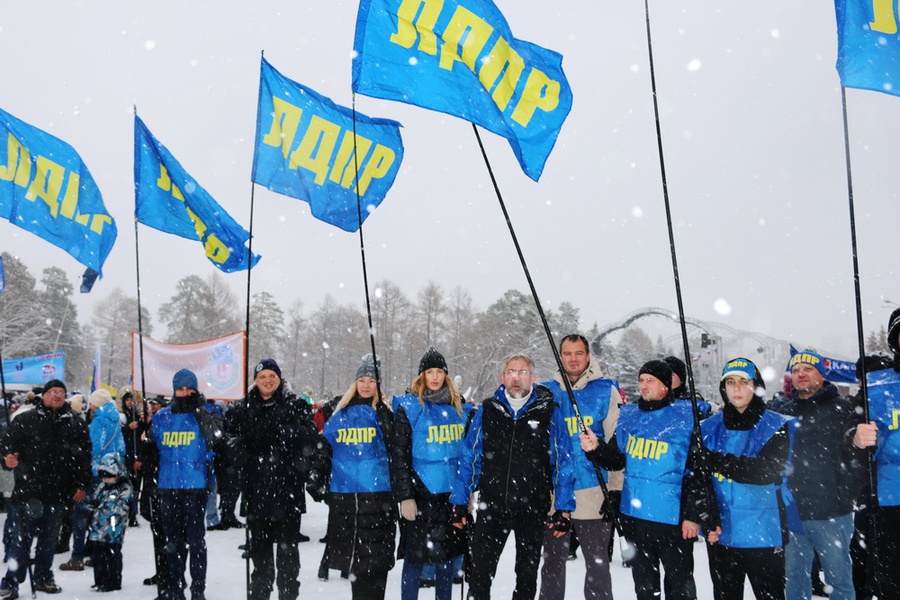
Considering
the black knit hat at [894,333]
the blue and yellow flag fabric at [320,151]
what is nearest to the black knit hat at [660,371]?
the black knit hat at [894,333]

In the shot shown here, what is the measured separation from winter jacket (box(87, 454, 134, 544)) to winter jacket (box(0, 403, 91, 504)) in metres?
0.19

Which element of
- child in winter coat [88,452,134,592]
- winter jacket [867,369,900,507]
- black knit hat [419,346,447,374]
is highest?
black knit hat [419,346,447,374]

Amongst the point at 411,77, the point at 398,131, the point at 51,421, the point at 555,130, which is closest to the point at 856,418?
the point at 555,130

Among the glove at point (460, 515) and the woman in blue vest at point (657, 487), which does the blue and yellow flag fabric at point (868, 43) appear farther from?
the glove at point (460, 515)

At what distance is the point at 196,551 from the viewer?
5629 mm

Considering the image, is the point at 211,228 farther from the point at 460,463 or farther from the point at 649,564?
the point at 649,564

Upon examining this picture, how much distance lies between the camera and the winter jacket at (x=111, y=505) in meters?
6.21

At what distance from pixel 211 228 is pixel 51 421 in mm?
2514

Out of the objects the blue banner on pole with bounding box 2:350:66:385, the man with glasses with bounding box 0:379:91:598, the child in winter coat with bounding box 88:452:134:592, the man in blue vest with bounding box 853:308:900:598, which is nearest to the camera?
the man in blue vest with bounding box 853:308:900:598

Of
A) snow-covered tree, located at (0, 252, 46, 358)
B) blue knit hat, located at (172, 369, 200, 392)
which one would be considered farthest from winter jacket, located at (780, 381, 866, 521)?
snow-covered tree, located at (0, 252, 46, 358)

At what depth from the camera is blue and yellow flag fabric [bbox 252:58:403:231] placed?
6348 mm

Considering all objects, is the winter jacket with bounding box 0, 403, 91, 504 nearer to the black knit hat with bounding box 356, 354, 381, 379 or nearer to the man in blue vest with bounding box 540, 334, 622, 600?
the black knit hat with bounding box 356, 354, 381, 379

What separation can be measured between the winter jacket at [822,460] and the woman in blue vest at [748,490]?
101 cm

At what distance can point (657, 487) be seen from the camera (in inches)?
167
